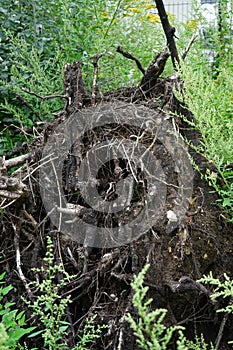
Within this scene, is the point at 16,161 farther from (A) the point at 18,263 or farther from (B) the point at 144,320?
(B) the point at 144,320

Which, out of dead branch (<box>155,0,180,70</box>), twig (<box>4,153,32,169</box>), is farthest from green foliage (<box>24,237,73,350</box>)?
dead branch (<box>155,0,180,70</box>)

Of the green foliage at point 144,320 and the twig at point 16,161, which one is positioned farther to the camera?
the twig at point 16,161

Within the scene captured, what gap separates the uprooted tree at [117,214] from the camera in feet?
5.49

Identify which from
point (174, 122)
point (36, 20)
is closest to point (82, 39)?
point (36, 20)

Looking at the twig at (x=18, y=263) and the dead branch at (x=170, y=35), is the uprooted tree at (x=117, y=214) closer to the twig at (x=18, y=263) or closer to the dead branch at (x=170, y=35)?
the twig at (x=18, y=263)

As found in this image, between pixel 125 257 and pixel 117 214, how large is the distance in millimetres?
180

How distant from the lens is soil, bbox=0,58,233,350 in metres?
1.63

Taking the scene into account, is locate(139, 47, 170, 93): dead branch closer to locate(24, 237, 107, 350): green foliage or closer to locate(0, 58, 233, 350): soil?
locate(0, 58, 233, 350): soil

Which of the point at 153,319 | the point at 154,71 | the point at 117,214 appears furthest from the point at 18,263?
the point at 154,71

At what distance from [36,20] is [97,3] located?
530mm

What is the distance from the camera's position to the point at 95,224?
1.83 m

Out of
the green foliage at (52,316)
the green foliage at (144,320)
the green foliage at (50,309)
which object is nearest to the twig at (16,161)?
the green foliage at (52,316)

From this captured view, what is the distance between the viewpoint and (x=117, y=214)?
5.97ft

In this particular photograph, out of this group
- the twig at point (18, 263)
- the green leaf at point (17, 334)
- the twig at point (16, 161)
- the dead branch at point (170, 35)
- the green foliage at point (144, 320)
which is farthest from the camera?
the dead branch at point (170, 35)
